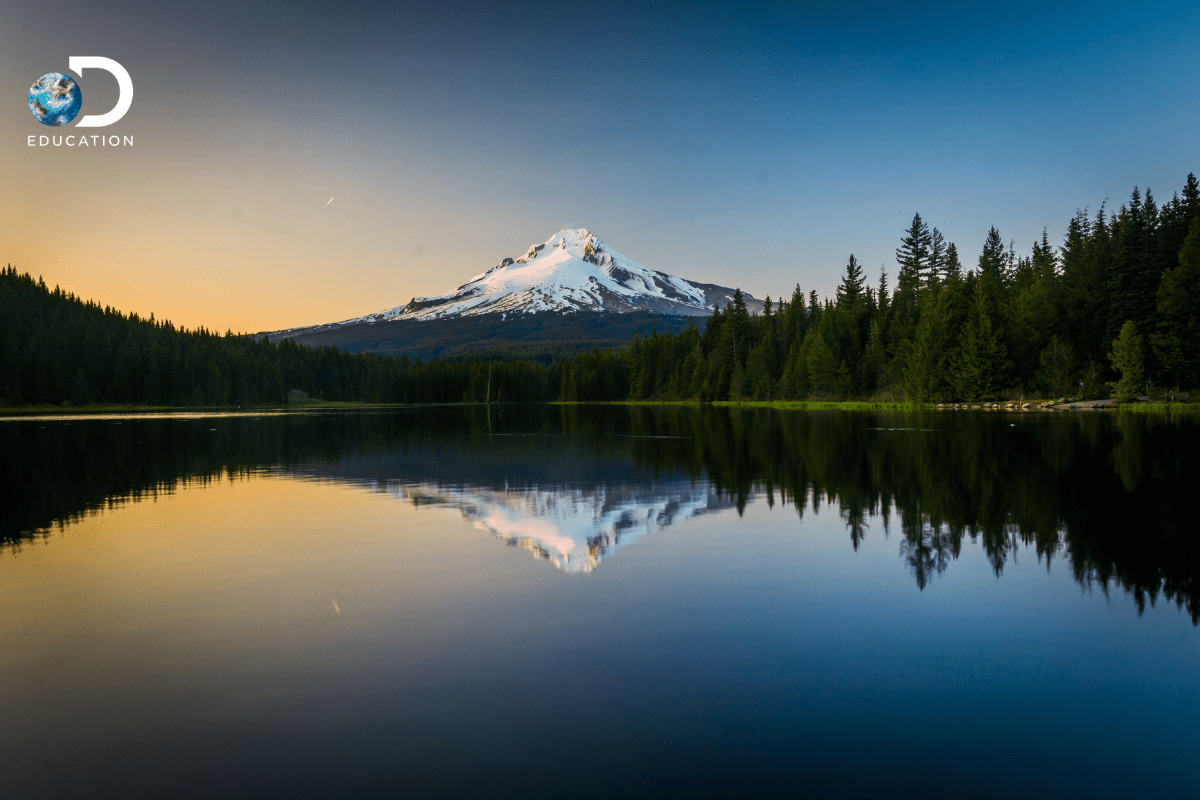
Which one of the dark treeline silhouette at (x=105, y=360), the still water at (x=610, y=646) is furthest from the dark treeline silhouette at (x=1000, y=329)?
the dark treeline silhouette at (x=105, y=360)

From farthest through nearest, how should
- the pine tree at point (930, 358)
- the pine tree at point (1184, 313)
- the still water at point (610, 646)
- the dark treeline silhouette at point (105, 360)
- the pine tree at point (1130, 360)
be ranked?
the dark treeline silhouette at point (105, 360) < the pine tree at point (930, 358) < the pine tree at point (1130, 360) < the pine tree at point (1184, 313) < the still water at point (610, 646)

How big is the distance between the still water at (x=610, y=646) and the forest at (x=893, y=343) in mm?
67734

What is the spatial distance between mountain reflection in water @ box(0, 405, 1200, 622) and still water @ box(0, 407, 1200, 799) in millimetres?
206

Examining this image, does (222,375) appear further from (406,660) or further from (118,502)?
(406,660)

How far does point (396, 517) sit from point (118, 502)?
9398mm

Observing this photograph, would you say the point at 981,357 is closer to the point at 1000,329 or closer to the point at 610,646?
the point at 1000,329

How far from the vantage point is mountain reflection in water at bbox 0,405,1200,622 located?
14602 millimetres

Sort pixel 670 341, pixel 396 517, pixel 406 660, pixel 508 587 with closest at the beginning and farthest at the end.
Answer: pixel 406 660 → pixel 508 587 → pixel 396 517 → pixel 670 341

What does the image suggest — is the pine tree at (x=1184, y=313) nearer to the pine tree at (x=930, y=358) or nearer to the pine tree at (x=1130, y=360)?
the pine tree at (x=1130, y=360)

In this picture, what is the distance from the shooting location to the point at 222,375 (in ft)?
577

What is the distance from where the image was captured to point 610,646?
8.98m

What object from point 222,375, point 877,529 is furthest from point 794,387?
point 222,375

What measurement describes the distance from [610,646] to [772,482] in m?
16.4

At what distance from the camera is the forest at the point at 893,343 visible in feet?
247
